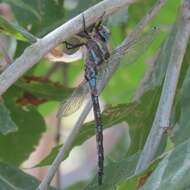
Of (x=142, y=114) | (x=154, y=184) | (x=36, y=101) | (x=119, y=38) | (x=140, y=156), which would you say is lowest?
(x=154, y=184)

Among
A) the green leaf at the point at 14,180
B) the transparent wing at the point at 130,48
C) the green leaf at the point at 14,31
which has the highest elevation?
the transparent wing at the point at 130,48

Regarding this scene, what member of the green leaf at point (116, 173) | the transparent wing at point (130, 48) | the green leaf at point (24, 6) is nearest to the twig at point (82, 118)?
the transparent wing at point (130, 48)

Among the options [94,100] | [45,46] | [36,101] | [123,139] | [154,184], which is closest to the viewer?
[154,184]

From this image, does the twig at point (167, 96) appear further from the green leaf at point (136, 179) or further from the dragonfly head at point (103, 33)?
the dragonfly head at point (103, 33)

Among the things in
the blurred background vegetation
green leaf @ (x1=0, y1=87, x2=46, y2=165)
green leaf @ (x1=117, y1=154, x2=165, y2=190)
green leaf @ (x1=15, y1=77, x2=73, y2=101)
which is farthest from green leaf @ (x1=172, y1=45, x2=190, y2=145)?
green leaf @ (x1=0, y1=87, x2=46, y2=165)

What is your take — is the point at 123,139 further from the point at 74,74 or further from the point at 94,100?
the point at 94,100

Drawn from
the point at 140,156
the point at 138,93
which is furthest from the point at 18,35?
the point at 138,93
